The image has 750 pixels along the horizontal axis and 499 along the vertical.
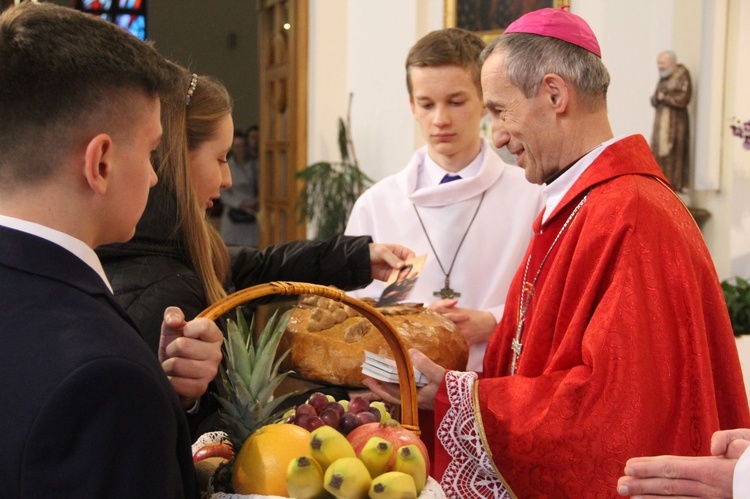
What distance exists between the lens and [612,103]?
6.48 metres

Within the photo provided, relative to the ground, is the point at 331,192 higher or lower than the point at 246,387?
lower

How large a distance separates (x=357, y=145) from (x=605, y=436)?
646cm

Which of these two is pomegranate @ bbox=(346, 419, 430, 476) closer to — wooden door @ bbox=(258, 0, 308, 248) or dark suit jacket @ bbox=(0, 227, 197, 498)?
dark suit jacket @ bbox=(0, 227, 197, 498)

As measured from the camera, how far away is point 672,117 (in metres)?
6.21

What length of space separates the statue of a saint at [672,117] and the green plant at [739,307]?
109cm

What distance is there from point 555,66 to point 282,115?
6.83 meters

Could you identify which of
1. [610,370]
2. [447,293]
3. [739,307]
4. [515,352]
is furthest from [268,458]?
[739,307]

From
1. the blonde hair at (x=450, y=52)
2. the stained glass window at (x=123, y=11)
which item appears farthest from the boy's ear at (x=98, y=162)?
the stained glass window at (x=123, y=11)

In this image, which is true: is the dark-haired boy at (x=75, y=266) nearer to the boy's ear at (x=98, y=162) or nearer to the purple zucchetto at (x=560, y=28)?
the boy's ear at (x=98, y=162)

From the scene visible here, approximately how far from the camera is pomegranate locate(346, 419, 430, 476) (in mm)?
1607

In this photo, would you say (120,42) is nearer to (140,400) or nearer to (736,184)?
(140,400)

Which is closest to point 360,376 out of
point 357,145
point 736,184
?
point 736,184

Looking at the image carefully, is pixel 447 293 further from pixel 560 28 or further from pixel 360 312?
pixel 360 312

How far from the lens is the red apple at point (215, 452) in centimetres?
174
